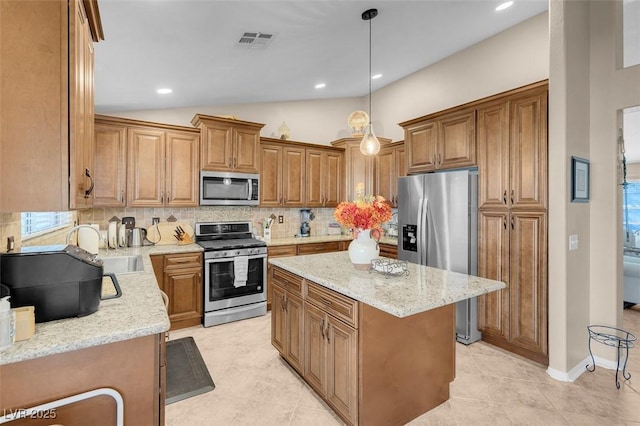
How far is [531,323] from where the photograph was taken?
2.78 metres

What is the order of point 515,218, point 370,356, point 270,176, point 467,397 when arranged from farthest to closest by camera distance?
point 270,176 → point 515,218 → point 467,397 → point 370,356

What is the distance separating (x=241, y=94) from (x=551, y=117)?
346 centimetres

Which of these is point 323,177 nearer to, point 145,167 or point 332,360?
point 145,167

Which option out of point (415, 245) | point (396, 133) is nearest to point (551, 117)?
point (415, 245)

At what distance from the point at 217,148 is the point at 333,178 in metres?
1.87

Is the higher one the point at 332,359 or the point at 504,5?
the point at 504,5

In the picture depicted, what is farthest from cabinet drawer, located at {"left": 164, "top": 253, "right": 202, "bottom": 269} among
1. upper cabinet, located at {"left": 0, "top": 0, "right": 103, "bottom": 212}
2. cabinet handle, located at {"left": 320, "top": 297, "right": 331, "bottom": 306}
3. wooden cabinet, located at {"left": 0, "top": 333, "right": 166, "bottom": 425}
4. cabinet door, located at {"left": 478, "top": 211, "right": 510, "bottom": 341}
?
cabinet door, located at {"left": 478, "top": 211, "right": 510, "bottom": 341}

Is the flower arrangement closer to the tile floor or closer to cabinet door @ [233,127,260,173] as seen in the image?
the tile floor

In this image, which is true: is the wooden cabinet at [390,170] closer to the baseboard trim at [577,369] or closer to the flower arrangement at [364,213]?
the flower arrangement at [364,213]

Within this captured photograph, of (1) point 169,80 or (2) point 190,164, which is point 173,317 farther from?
(1) point 169,80

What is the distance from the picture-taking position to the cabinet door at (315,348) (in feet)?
6.89

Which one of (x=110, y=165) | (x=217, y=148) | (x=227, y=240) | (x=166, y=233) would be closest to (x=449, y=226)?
(x=227, y=240)

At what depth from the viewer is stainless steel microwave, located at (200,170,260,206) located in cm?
386

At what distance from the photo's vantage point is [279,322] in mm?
2717
